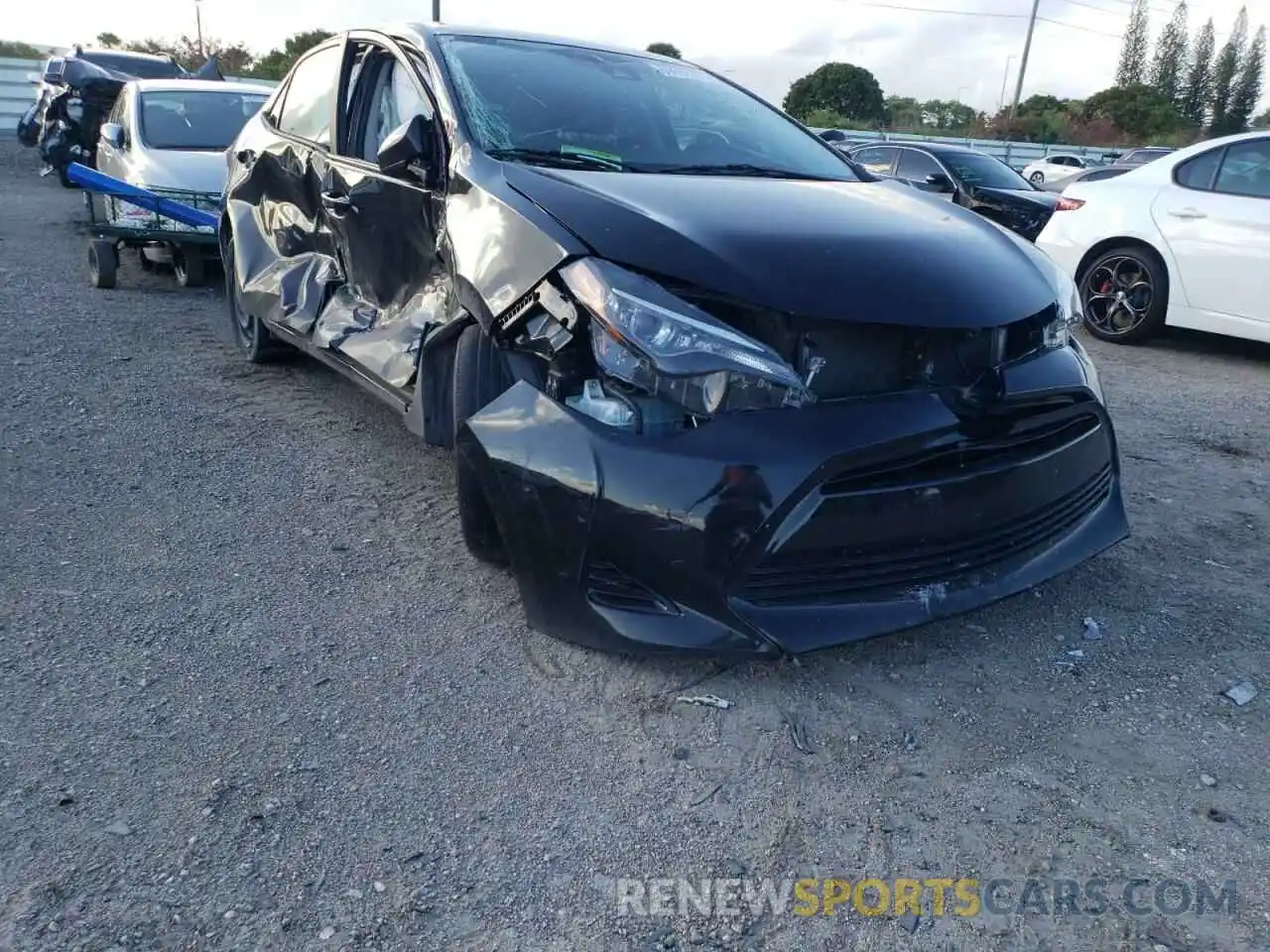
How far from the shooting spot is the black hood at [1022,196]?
10.3 metres

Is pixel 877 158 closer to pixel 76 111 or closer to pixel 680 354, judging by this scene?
pixel 76 111

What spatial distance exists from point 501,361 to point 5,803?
4.95 ft

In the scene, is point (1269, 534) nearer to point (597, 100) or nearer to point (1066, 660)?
point (1066, 660)

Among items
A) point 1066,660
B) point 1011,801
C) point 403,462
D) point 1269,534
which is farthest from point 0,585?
point 1269,534

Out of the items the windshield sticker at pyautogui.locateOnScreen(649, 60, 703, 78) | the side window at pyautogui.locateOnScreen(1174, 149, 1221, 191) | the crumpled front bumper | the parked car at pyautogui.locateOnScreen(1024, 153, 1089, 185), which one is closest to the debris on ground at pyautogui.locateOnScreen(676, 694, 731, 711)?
the crumpled front bumper

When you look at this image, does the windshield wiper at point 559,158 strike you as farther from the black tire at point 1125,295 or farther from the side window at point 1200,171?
the side window at point 1200,171

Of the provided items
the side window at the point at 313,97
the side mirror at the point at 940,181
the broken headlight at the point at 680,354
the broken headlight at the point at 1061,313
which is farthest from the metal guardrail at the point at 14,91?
the broken headlight at the point at 680,354

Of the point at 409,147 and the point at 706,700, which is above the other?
the point at 409,147

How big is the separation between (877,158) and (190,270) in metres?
8.17

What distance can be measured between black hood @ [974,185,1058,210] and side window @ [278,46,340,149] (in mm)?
7863

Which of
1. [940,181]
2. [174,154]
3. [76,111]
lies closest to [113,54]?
[76,111]

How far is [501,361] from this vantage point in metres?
2.74

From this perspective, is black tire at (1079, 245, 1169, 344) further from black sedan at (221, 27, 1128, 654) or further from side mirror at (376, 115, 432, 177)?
side mirror at (376, 115, 432, 177)

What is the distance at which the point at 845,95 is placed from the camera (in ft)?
168
